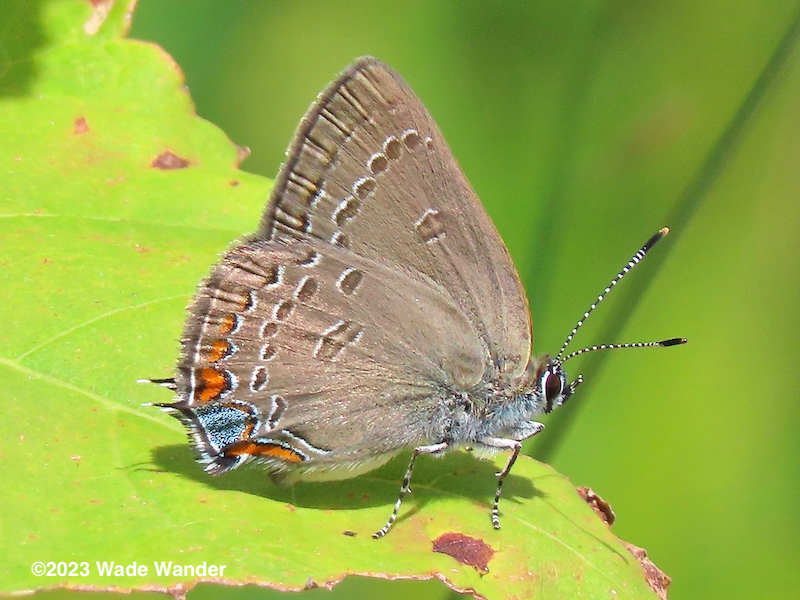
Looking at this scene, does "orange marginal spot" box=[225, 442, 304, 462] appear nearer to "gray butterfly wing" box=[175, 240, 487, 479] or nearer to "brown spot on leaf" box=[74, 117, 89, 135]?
"gray butterfly wing" box=[175, 240, 487, 479]

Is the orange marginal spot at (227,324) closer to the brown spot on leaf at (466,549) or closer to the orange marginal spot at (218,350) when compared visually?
the orange marginal spot at (218,350)

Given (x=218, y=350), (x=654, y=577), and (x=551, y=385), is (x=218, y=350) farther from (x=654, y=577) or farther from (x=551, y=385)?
(x=654, y=577)

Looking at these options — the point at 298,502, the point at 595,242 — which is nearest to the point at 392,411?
the point at 298,502

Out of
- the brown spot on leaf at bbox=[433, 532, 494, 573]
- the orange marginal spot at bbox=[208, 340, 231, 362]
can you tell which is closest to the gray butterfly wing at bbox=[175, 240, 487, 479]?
the orange marginal spot at bbox=[208, 340, 231, 362]

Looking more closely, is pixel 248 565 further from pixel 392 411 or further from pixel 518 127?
pixel 518 127

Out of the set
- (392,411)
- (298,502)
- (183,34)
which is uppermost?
(183,34)

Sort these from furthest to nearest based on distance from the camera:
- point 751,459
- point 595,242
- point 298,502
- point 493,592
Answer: point 595,242, point 751,459, point 298,502, point 493,592
